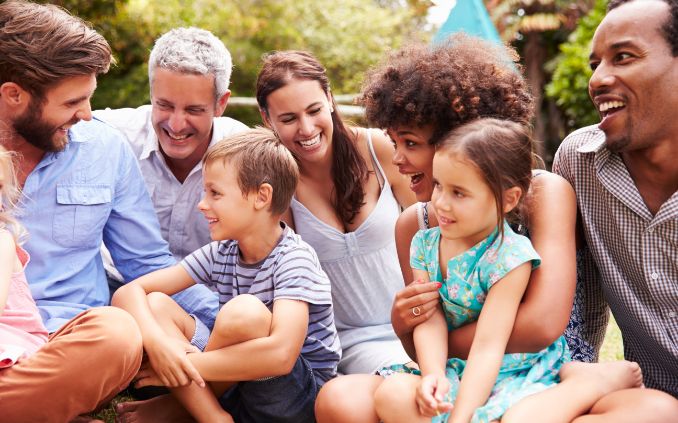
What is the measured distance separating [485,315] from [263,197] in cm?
101

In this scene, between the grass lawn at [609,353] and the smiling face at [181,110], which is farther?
the smiling face at [181,110]

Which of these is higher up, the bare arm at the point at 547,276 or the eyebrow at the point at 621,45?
the eyebrow at the point at 621,45

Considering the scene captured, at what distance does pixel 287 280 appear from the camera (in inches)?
120

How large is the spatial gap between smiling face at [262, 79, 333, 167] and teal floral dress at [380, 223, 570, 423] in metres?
0.97

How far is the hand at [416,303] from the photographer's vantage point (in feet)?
9.12

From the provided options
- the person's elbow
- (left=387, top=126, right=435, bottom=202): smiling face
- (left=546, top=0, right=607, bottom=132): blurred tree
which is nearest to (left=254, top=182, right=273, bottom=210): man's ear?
(left=387, top=126, right=435, bottom=202): smiling face

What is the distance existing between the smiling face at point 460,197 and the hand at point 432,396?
1.60ft

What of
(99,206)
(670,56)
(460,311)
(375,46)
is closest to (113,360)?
(99,206)

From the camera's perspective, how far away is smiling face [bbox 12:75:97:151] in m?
3.21

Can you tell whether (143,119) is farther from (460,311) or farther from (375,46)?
(375,46)

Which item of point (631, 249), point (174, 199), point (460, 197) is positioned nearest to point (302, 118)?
point (174, 199)

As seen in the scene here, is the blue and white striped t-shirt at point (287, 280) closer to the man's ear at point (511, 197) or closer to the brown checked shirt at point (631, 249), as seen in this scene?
the man's ear at point (511, 197)

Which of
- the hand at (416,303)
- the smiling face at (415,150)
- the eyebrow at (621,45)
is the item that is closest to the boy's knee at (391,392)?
the hand at (416,303)

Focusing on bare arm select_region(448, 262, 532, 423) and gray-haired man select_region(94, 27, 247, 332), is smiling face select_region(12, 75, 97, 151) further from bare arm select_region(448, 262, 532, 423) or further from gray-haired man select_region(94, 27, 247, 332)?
bare arm select_region(448, 262, 532, 423)
